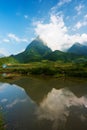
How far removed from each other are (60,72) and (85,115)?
4581 centimetres

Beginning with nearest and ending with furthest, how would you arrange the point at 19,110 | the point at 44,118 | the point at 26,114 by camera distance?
the point at 44,118 → the point at 26,114 → the point at 19,110

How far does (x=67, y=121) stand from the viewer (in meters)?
20.1

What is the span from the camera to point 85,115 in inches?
877

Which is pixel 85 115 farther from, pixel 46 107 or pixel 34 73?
pixel 34 73

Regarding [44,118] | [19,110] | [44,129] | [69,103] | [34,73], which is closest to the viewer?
[44,129]

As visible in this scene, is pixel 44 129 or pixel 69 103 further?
pixel 69 103

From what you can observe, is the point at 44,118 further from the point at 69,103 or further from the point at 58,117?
the point at 69,103

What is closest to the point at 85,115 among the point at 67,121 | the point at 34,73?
the point at 67,121

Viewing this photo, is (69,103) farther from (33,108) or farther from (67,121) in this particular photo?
(67,121)

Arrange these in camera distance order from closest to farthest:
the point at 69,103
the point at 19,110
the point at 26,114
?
the point at 26,114 < the point at 19,110 < the point at 69,103

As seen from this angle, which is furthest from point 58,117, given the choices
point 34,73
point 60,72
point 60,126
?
point 34,73

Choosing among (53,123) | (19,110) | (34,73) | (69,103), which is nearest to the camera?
(53,123)

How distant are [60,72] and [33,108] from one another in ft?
141

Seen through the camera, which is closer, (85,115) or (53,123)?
(53,123)
